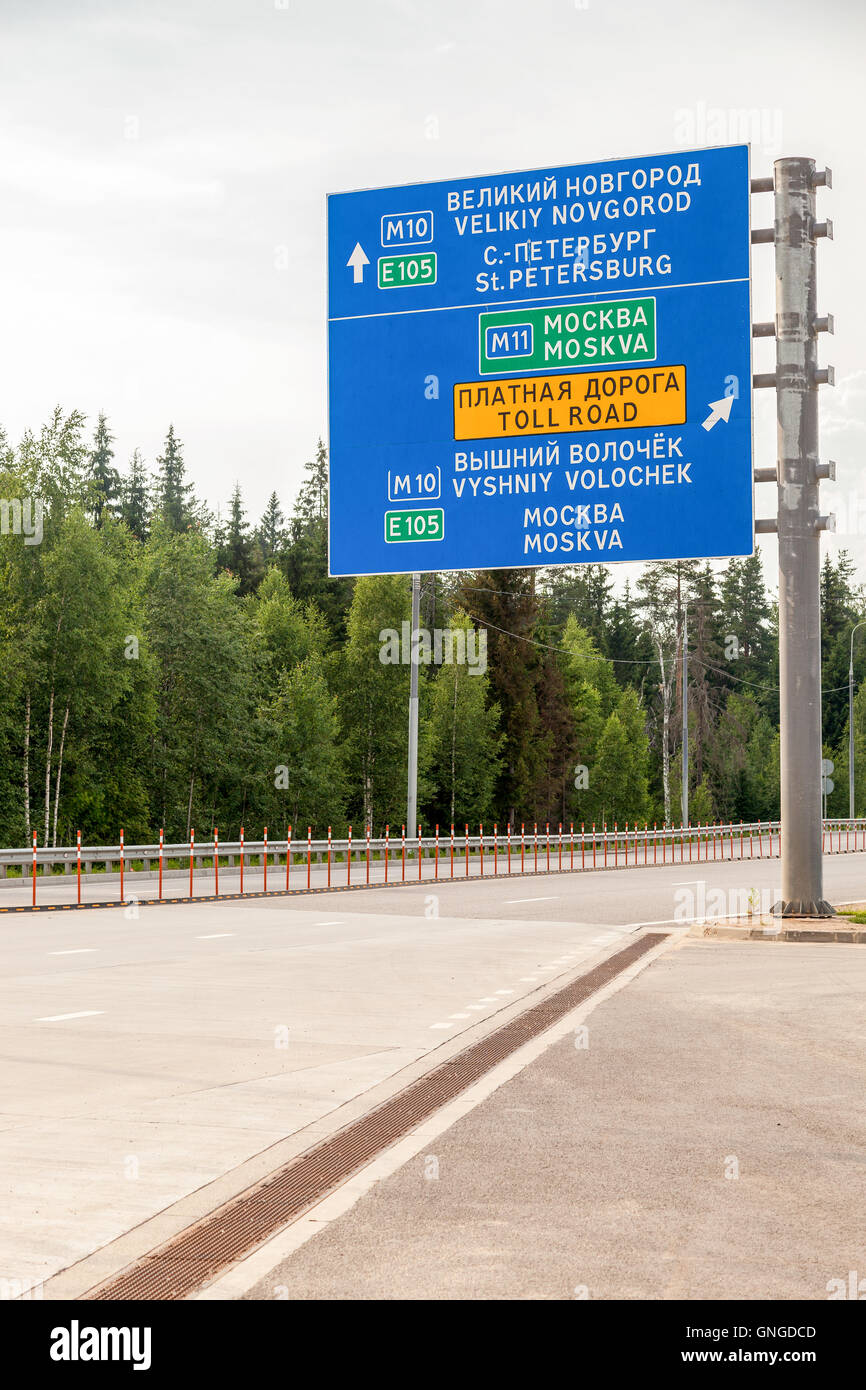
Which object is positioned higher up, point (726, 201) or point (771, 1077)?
point (726, 201)

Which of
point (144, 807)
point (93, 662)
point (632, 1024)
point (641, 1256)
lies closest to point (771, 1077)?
point (632, 1024)

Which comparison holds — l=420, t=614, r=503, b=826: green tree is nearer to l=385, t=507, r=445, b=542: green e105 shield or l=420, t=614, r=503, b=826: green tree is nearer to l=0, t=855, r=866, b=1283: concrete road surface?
l=0, t=855, r=866, b=1283: concrete road surface

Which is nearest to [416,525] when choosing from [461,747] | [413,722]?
[413,722]

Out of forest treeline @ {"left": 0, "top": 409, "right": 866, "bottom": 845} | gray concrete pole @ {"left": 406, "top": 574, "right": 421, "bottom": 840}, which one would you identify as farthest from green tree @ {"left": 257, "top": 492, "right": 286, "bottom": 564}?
gray concrete pole @ {"left": 406, "top": 574, "right": 421, "bottom": 840}

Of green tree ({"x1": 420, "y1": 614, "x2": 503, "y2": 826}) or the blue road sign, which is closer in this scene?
the blue road sign

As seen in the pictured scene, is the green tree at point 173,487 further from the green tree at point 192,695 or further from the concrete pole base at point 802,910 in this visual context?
the concrete pole base at point 802,910

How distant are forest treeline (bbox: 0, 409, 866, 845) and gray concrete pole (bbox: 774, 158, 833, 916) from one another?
33438mm

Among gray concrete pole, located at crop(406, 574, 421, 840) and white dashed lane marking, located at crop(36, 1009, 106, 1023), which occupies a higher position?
gray concrete pole, located at crop(406, 574, 421, 840)

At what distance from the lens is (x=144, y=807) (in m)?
60.0

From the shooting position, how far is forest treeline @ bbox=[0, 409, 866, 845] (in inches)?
2138

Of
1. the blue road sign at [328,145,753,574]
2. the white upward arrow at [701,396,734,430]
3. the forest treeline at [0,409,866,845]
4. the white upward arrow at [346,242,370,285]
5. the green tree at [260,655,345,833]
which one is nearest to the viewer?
the white upward arrow at [701,396,734,430]

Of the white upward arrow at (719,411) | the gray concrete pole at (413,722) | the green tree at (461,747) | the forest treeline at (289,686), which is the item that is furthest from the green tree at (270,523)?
the white upward arrow at (719,411)

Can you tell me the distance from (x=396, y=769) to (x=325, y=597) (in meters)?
22.8
